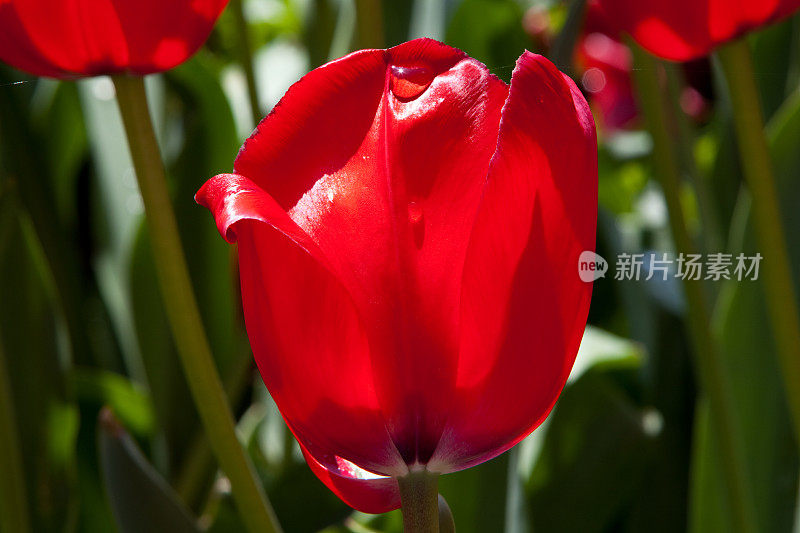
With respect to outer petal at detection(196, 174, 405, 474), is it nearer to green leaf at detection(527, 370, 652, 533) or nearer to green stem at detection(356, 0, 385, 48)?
green stem at detection(356, 0, 385, 48)

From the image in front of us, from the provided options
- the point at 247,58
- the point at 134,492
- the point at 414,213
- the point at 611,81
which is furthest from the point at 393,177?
the point at 611,81

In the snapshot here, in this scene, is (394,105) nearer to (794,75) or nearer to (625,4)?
(625,4)

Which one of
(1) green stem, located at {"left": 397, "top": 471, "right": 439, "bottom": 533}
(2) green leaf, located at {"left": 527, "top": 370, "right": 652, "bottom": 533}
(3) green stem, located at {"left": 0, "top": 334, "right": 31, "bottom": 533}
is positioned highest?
(1) green stem, located at {"left": 397, "top": 471, "right": 439, "bottom": 533}

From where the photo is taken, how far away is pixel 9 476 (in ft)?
1.47

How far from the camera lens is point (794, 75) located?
0.73m

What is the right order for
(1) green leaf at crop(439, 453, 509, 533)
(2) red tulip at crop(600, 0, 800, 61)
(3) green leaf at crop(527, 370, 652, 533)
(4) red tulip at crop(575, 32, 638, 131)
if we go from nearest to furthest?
(2) red tulip at crop(600, 0, 800, 61)
(1) green leaf at crop(439, 453, 509, 533)
(3) green leaf at crop(527, 370, 652, 533)
(4) red tulip at crop(575, 32, 638, 131)

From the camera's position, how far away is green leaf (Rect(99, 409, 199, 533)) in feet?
1.23

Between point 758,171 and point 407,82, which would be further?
point 758,171

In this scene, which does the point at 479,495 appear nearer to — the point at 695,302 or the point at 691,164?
the point at 695,302

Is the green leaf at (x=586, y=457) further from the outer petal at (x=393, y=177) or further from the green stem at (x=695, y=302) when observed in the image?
the outer petal at (x=393, y=177)

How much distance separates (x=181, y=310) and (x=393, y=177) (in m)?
0.10

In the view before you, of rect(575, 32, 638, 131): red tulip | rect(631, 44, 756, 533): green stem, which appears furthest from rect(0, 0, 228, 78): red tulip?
rect(575, 32, 638, 131): red tulip

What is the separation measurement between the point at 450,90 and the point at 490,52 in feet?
1.30

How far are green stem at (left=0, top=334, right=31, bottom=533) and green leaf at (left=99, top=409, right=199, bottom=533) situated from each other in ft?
0.19
